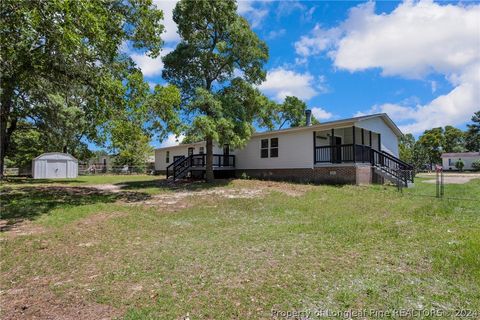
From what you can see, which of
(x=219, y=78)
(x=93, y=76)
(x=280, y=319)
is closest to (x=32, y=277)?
(x=280, y=319)

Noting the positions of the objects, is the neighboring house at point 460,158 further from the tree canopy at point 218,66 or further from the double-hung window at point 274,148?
the tree canopy at point 218,66

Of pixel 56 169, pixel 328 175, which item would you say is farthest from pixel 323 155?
pixel 56 169

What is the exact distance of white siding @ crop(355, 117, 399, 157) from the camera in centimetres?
1711

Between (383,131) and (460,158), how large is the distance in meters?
40.2

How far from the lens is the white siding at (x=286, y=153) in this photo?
16.9 m

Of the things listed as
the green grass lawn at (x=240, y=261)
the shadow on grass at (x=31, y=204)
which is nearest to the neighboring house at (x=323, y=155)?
the green grass lawn at (x=240, y=261)

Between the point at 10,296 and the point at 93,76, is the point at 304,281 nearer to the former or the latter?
the point at 10,296

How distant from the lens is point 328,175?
15883 mm

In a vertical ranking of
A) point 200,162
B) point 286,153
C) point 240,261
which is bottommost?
point 240,261

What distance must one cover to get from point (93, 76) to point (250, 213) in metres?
7.49

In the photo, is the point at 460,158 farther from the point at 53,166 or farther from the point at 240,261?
the point at 53,166

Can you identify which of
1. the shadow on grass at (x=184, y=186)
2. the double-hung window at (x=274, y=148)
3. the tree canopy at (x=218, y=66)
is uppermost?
the tree canopy at (x=218, y=66)

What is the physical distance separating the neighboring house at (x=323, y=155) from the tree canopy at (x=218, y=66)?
2.48 metres

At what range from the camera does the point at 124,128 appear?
11.9m
